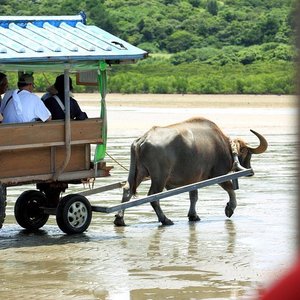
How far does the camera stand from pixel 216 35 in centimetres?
6988

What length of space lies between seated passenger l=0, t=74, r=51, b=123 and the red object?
9.02m

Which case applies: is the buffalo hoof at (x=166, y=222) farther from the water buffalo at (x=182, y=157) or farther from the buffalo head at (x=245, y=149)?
the buffalo head at (x=245, y=149)

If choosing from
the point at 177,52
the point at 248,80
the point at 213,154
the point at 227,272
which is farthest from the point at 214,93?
the point at 227,272

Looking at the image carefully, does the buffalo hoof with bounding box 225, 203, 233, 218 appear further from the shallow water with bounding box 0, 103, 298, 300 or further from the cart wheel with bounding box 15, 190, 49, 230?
the cart wheel with bounding box 15, 190, 49, 230

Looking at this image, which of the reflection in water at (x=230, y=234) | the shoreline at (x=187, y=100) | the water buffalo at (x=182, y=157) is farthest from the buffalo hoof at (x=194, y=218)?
the shoreline at (x=187, y=100)

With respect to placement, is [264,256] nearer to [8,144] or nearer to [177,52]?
[8,144]

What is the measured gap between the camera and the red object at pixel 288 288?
1.28 metres

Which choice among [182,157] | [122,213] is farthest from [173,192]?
[182,157]

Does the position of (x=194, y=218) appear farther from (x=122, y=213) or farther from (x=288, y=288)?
(x=288, y=288)

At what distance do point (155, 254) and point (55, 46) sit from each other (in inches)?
96.0

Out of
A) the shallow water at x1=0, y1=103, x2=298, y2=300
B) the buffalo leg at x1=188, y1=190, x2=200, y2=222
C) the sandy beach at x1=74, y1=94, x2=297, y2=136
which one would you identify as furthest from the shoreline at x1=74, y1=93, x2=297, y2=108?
the buffalo leg at x1=188, y1=190, x2=200, y2=222

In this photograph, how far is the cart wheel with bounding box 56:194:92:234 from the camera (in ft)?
33.6

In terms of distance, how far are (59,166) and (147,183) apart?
633 cm

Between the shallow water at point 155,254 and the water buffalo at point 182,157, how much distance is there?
432mm
